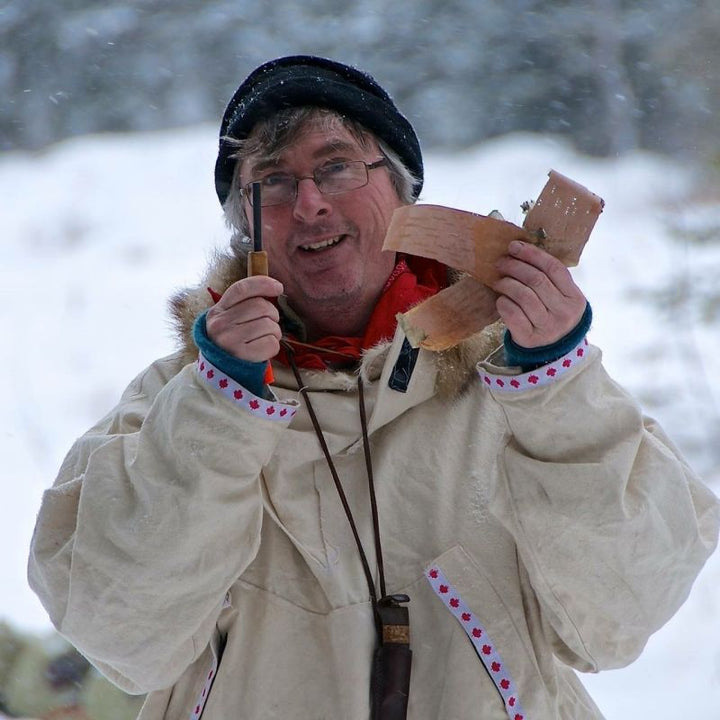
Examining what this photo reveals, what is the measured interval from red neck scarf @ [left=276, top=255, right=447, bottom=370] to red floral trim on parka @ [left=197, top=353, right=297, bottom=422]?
0.68 feet

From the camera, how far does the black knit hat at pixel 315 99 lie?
1.50m

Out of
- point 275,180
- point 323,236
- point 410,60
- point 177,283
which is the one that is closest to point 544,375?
point 323,236

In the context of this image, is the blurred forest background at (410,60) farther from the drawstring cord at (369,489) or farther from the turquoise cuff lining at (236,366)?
the turquoise cuff lining at (236,366)

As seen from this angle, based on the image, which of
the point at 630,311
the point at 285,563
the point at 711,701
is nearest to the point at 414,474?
the point at 285,563

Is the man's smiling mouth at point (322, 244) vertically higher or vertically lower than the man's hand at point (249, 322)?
higher

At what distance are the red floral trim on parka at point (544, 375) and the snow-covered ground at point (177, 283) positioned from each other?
2.85 metres

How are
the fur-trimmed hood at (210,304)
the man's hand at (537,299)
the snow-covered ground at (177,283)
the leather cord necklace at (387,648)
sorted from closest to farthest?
the man's hand at (537,299)
the leather cord necklace at (387,648)
the fur-trimmed hood at (210,304)
the snow-covered ground at (177,283)

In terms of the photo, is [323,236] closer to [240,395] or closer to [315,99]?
[315,99]

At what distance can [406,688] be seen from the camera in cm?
124

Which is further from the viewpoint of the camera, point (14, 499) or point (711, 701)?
point (14, 499)

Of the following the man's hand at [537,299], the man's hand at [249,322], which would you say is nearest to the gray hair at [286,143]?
the man's hand at [249,322]

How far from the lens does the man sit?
1.17 meters

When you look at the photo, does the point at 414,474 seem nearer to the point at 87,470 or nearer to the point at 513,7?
the point at 87,470

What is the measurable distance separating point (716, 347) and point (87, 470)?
461 cm
